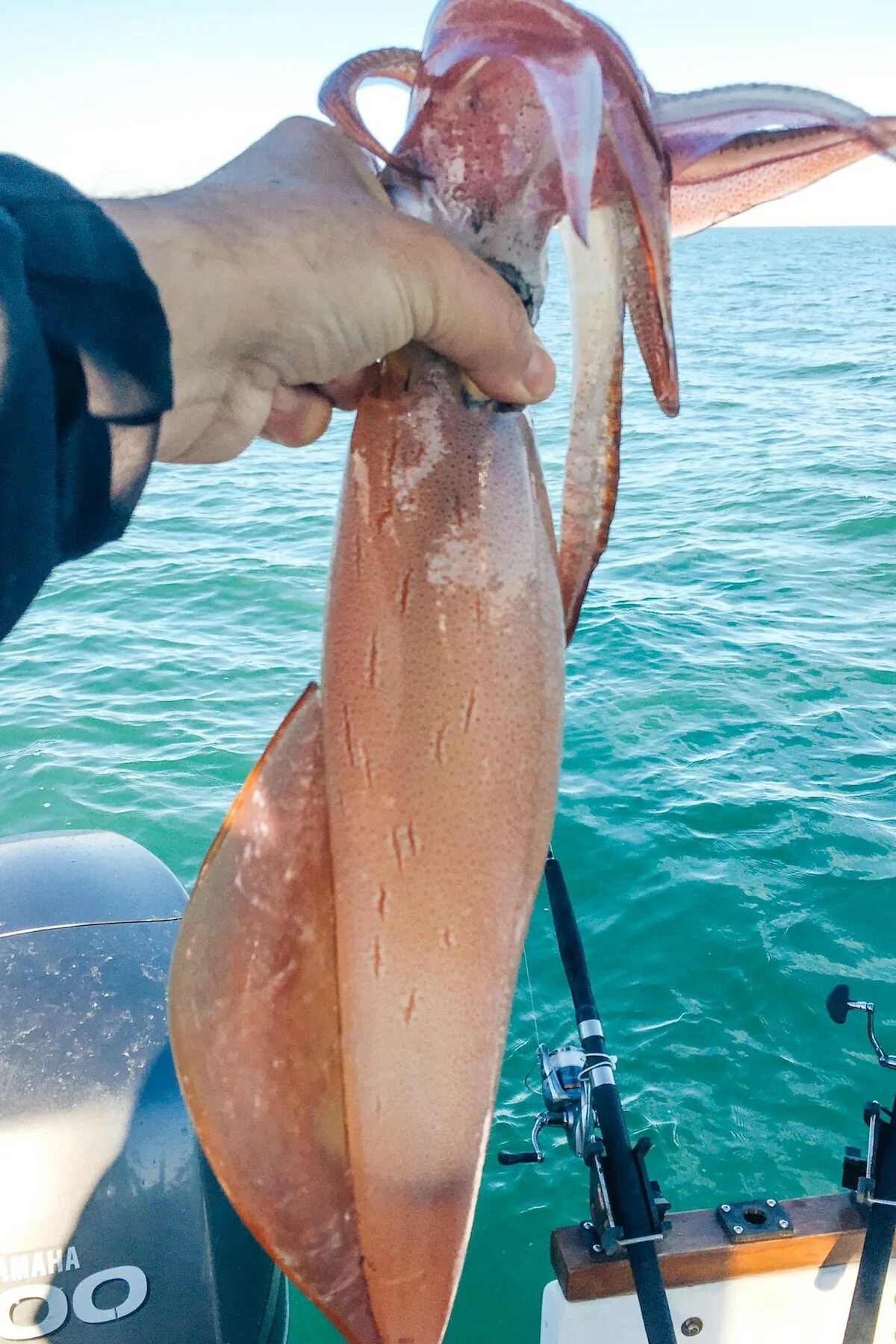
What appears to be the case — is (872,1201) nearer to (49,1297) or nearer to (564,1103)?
(564,1103)

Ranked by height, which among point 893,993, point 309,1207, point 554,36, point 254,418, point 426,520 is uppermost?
point 554,36

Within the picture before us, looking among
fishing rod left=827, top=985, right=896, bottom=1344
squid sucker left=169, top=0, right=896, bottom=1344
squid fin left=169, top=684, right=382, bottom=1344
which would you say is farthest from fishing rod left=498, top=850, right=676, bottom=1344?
squid fin left=169, top=684, right=382, bottom=1344

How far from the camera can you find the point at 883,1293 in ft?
10.8

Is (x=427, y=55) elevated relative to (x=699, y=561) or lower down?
elevated

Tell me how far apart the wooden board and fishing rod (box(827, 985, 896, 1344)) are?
0.10 metres

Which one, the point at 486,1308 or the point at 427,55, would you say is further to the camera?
the point at 486,1308

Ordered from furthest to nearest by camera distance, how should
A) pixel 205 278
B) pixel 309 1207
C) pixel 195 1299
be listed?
pixel 195 1299, pixel 309 1207, pixel 205 278

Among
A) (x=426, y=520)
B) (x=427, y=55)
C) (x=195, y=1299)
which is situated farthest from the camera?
(x=195, y=1299)

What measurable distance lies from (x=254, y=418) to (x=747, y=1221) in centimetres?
293

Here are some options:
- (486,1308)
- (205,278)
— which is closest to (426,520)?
(205,278)

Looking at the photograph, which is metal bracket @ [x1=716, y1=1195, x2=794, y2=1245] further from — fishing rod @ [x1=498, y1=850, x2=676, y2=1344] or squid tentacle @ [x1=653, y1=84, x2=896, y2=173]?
squid tentacle @ [x1=653, y1=84, x2=896, y2=173]

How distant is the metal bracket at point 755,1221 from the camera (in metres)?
3.24

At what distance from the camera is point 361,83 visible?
4.59ft

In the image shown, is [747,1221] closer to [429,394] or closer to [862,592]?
[429,394]
